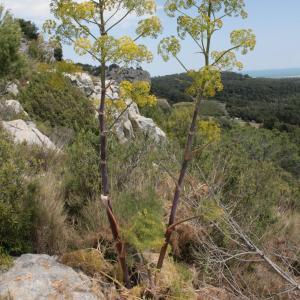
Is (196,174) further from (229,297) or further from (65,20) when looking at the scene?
(65,20)

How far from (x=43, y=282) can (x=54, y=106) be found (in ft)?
43.1

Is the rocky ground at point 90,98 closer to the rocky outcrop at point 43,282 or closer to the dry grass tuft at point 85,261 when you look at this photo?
the dry grass tuft at point 85,261

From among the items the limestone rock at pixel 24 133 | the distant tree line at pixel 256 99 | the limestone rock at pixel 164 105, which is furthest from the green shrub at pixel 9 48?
the distant tree line at pixel 256 99

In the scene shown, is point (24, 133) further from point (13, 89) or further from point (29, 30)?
point (29, 30)

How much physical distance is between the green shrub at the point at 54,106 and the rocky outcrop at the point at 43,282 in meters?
11.3

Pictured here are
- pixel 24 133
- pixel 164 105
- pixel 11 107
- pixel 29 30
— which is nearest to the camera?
pixel 24 133

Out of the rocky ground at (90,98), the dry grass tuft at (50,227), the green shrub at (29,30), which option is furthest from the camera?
the green shrub at (29,30)

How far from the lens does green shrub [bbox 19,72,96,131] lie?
50.0 ft

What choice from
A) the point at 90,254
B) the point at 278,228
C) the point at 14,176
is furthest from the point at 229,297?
the point at 14,176

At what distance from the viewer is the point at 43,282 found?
3.32m

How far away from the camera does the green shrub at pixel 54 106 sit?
1524 centimetres

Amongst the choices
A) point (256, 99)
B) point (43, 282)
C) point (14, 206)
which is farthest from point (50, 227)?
point (256, 99)

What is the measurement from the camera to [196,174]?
5793mm

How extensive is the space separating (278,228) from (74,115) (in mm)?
11607
